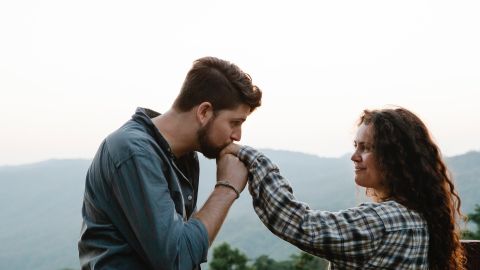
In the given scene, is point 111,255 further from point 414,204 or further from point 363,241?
point 414,204

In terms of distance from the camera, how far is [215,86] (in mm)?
2219

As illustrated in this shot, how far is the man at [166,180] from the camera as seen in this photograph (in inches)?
72.3

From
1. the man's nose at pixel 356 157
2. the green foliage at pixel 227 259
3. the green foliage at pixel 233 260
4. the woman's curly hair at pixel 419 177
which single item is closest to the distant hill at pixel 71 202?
the green foliage at pixel 233 260

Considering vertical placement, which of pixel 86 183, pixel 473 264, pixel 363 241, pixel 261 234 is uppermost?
pixel 86 183

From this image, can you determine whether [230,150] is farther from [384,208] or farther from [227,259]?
[227,259]

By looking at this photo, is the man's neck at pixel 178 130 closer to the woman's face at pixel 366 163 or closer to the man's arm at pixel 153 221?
the man's arm at pixel 153 221

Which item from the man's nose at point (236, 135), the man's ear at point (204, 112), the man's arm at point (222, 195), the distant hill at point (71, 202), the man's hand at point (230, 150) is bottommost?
the distant hill at point (71, 202)

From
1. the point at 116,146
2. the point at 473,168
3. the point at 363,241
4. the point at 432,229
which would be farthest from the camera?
the point at 473,168

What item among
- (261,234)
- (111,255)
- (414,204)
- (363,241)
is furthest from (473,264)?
(261,234)

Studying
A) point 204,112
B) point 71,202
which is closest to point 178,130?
point 204,112

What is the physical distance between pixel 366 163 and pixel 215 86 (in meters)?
0.64

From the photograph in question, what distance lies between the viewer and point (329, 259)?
215 centimetres

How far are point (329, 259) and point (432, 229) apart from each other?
0.41 m

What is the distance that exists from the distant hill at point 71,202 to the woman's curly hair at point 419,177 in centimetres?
6570
